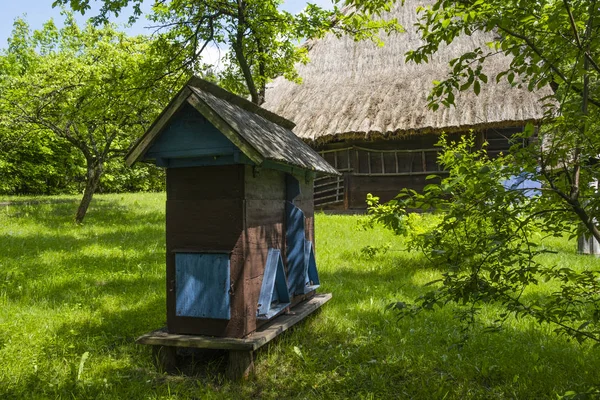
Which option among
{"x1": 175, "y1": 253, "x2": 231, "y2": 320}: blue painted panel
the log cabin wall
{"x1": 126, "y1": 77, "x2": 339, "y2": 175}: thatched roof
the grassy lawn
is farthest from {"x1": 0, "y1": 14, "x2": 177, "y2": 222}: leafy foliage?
the log cabin wall

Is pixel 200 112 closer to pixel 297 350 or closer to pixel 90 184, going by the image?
pixel 297 350

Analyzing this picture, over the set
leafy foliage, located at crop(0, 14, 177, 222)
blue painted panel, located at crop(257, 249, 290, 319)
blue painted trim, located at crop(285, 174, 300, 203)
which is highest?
leafy foliage, located at crop(0, 14, 177, 222)

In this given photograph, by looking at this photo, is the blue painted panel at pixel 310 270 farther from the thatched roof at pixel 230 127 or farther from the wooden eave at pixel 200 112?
the wooden eave at pixel 200 112

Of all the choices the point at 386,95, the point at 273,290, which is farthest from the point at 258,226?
the point at 386,95

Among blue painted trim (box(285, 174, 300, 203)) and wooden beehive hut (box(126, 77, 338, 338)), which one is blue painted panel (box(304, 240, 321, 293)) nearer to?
blue painted trim (box(285, 174, 300, 203))

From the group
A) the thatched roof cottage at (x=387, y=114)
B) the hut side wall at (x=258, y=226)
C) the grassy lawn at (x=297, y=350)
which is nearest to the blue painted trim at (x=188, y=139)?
the hut side wall at (x=258, y=226)

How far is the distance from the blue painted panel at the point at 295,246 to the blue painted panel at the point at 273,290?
0.75ft

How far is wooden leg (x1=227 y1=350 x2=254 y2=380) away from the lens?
11.5 ft

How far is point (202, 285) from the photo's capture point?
3.63 m

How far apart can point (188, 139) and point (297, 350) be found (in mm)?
2055

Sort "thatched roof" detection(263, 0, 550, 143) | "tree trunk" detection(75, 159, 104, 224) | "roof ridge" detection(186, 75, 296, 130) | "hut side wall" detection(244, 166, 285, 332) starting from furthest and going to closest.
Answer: "thatched roof" detection(263, 0, 550, 143) < "tree trunk" detection(75, 159, 104, 224) < "roof ridge" detection(186, 75, 296, 130) < "hut side wall" detection(244, 166, 285, 332)

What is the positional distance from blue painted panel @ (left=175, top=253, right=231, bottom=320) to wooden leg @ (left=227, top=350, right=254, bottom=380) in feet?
0.99

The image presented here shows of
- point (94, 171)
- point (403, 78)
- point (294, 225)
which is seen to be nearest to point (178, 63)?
point (94, 171)

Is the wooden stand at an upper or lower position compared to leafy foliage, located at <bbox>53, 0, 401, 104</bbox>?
lower
